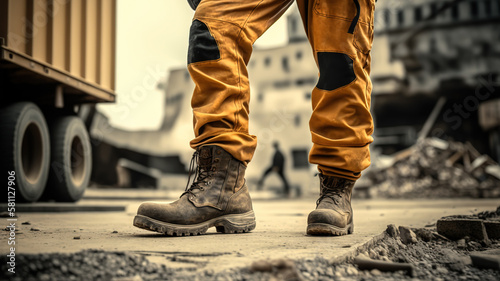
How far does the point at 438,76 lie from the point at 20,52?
13.0 meters

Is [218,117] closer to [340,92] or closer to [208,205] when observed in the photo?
[208,205]

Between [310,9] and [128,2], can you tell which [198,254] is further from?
[128,2]

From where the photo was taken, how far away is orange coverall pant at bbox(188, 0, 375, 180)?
1.67 meters

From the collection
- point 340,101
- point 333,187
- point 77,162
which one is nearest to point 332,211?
point 333,187

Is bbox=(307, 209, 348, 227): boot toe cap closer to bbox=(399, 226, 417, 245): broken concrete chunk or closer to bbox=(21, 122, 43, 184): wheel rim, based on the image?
bbox=(399, 226, 417, 245): broken concrete chunk

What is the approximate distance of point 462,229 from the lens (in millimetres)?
1944

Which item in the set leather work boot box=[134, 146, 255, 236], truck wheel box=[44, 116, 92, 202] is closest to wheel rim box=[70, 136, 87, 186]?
truck wheel box=[44, 116, 92, 202]

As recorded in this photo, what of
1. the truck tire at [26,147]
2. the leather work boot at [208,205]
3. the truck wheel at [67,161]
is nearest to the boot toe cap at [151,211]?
the leather work boot at [208,205]

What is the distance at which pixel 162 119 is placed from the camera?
15.1 m

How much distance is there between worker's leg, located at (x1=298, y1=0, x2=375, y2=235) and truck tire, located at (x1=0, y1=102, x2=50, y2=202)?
268cm

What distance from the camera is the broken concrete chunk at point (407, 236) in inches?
68.8

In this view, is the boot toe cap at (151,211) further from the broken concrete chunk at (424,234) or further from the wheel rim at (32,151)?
the wheel rim at (32,151)

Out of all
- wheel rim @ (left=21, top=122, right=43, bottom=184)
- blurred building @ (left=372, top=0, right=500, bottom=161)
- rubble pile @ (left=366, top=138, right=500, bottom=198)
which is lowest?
rubble pile @ (left=366, top=138, right=500, bottom=198)

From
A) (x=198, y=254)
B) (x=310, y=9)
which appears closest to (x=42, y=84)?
(x=310, y=9)
